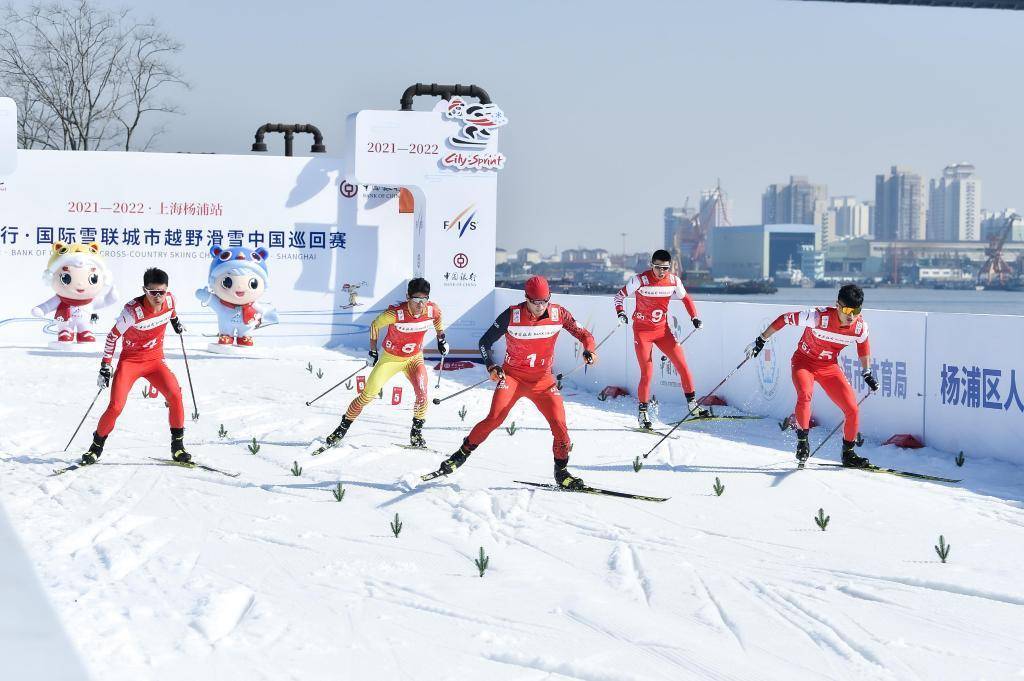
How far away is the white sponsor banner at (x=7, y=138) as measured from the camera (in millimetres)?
22375

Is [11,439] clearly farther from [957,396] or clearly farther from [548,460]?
[957,396]

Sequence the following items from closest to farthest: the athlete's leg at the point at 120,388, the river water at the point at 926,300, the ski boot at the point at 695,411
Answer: the athlete's leg at the point at 120,388
the ski boot at the point at 695,411
the river water at the point at 926,300

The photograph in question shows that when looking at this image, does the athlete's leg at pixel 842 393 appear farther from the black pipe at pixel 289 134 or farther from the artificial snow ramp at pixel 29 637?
the black pipe at pixel 289 134

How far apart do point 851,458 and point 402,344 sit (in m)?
4.32

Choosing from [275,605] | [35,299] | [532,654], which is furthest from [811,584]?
[35,299]

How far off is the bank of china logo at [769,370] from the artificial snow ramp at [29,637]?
442 inches

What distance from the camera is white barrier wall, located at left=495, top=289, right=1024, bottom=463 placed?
1119cm

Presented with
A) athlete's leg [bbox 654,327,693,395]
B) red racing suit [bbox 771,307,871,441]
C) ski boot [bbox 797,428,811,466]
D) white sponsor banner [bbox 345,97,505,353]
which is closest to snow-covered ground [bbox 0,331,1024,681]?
ski boot [bbox 797,428,811,466]

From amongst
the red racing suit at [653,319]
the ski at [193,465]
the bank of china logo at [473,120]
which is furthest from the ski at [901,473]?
the bank of china logo at [473,120]

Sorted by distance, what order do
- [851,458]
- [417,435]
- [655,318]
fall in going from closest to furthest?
Result: [851,458] → [417,435] → [655,318]

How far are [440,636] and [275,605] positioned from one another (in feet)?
3.35

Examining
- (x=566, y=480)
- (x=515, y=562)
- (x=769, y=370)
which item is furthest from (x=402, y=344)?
(x=769, y=370)

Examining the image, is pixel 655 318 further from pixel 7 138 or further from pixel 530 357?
pixel 7 138

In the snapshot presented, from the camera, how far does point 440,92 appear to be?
26344mm
